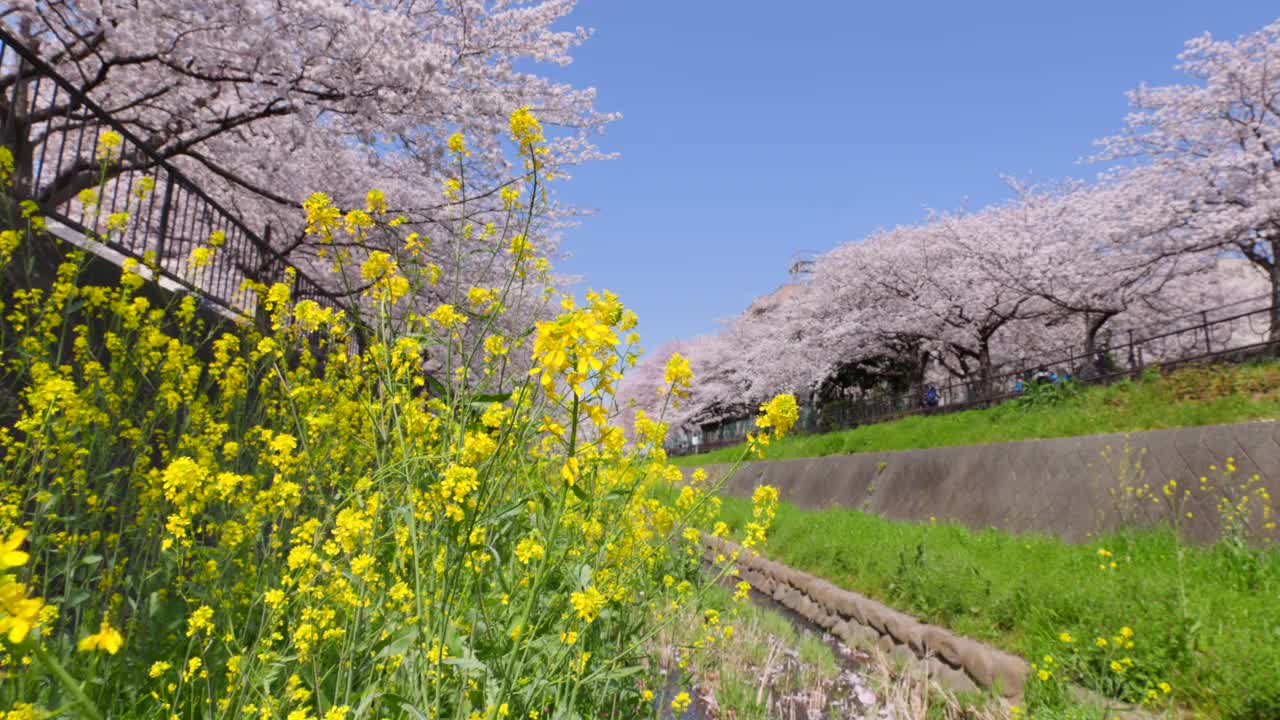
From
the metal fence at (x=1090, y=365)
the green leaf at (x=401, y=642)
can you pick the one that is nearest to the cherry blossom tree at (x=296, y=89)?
the green leaf at (x=401, y=642)

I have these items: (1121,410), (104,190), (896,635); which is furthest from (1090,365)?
(104,190)

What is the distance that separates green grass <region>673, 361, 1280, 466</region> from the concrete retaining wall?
123 centimetres

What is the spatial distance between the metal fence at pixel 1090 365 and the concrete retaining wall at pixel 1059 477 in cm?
410

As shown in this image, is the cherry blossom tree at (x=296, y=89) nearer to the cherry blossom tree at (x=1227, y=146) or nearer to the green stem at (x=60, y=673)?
the green stem at (x=60, y=673)

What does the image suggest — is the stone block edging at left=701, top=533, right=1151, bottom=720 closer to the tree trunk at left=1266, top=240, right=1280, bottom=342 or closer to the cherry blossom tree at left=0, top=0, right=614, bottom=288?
the cherry blossom tree at left=0, top=0, right=614, bottom=288

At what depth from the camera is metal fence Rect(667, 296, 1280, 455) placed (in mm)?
13125

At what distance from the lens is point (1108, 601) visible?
4312 mm

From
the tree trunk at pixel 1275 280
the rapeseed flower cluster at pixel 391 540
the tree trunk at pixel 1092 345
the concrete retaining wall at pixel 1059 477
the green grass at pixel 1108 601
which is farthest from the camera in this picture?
the tree trunk at pixel 1092 345

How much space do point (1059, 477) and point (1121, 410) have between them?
3.02 meters

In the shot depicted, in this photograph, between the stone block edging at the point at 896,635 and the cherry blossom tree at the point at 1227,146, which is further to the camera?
the cherry blossom tree at the point at 1227,146

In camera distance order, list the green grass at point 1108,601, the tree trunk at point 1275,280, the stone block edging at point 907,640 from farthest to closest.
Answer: the tree trunk at point 1275,280 → the stone block edging at point 907,640 → the green grass at point 1108,601

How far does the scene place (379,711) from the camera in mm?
2064

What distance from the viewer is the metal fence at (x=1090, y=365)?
13125 millimetres

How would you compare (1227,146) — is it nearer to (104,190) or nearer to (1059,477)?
(1059,477)
